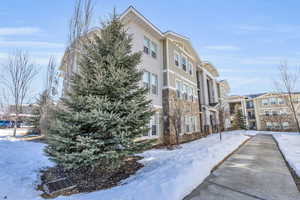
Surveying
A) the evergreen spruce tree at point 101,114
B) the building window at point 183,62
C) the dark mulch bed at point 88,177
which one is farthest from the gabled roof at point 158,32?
the dark mulch bed at point 88,177

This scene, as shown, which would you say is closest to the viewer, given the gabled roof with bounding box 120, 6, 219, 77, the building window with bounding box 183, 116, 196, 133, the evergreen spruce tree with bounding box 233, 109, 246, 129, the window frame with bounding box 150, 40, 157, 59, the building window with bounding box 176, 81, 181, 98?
the gabled roof with bounding box 120, 6, 219, 77

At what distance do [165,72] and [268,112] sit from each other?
34.6m

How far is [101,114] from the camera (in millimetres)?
4031

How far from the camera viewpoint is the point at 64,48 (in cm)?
744

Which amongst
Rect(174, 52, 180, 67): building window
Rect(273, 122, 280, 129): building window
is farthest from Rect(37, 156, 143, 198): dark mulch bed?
Rect(273, 122, 280, 129): building window

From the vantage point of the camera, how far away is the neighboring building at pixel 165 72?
10.2 m

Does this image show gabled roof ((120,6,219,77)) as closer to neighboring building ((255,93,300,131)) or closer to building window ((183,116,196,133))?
building window ((183,116,196,133))

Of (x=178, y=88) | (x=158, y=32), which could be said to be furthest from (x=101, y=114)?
(x=178, y=88)

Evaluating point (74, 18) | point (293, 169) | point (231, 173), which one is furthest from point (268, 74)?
point (74, 18)

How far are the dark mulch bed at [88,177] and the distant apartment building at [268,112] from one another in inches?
1394

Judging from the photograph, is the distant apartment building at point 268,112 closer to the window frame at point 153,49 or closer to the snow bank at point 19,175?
the window frame at point 153,49

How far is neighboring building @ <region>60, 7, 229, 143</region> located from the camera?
1016cm

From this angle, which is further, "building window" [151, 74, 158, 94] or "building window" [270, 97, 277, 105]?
"building window" [270, 97, 277, 105]

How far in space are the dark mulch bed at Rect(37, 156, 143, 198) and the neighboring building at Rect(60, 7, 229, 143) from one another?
3.72m
